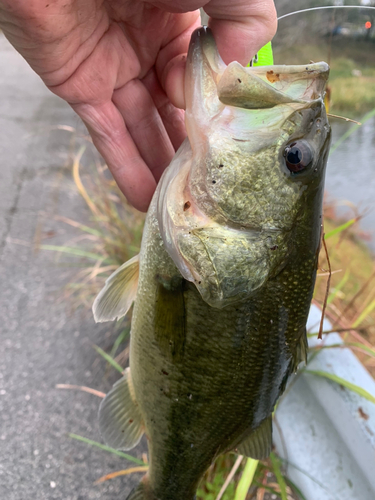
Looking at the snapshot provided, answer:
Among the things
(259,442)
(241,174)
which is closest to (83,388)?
(259,442)

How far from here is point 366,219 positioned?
14.6ft

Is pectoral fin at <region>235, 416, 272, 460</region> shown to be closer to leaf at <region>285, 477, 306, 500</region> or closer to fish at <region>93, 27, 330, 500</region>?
fish at <region>93, 27, 330, 500</region>

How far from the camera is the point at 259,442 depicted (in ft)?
4.45

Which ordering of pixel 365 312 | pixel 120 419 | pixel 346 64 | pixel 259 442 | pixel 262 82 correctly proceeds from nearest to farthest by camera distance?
pixel 262 82
pixel 259 442
pixel 120 419
pixel 365 312
pixel 346 64

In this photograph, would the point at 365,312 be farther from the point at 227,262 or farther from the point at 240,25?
the point at 240,25

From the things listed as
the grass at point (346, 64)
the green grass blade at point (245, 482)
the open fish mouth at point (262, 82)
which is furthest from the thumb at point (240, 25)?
the green grass blade at point (245, 482)

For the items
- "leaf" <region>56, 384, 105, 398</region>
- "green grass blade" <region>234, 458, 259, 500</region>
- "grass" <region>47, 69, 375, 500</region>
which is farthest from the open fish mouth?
"leaf" <region>56, 384, 105, 398</region>

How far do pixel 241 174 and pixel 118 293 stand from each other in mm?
626

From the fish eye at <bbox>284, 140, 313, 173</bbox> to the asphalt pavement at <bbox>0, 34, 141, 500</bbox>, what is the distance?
5.87ft

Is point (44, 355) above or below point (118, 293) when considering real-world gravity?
below

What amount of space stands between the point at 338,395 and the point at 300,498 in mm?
566

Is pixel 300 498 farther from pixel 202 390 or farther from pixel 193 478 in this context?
pixel 202 390

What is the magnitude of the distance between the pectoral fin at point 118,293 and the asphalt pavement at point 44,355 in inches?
43.9

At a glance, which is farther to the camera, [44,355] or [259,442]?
[44,355]
